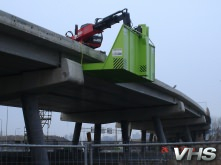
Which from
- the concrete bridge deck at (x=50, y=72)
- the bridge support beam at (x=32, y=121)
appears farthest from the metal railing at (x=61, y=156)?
the bridge support beam at (x=32, y=121)

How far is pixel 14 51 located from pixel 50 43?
1683mm

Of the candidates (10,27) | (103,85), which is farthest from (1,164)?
→ (103,85)

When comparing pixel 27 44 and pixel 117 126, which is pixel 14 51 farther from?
pixel 117 126

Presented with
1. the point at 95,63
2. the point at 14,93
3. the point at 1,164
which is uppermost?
the point at 95,63

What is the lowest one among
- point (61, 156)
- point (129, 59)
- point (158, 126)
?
point (61, 156)

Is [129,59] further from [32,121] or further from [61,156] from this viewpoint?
[61,156]

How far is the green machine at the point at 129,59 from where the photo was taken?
1905 cm

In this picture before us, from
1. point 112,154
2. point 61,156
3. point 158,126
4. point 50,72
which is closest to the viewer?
point 112,154

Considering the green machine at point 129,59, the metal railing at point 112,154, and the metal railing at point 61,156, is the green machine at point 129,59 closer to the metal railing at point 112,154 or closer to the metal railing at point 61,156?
the metal railing at point 61,156

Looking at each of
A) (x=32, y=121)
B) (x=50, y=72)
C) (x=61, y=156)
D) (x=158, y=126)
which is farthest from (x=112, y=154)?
(x=158, y=126)

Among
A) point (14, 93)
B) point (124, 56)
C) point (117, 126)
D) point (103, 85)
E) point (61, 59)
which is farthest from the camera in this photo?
point (117, 126)

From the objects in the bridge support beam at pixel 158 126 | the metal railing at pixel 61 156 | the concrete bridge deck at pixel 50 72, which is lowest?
the metal railing at pixel 61 156

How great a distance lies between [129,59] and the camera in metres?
19.6

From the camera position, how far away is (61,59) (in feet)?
67.1
